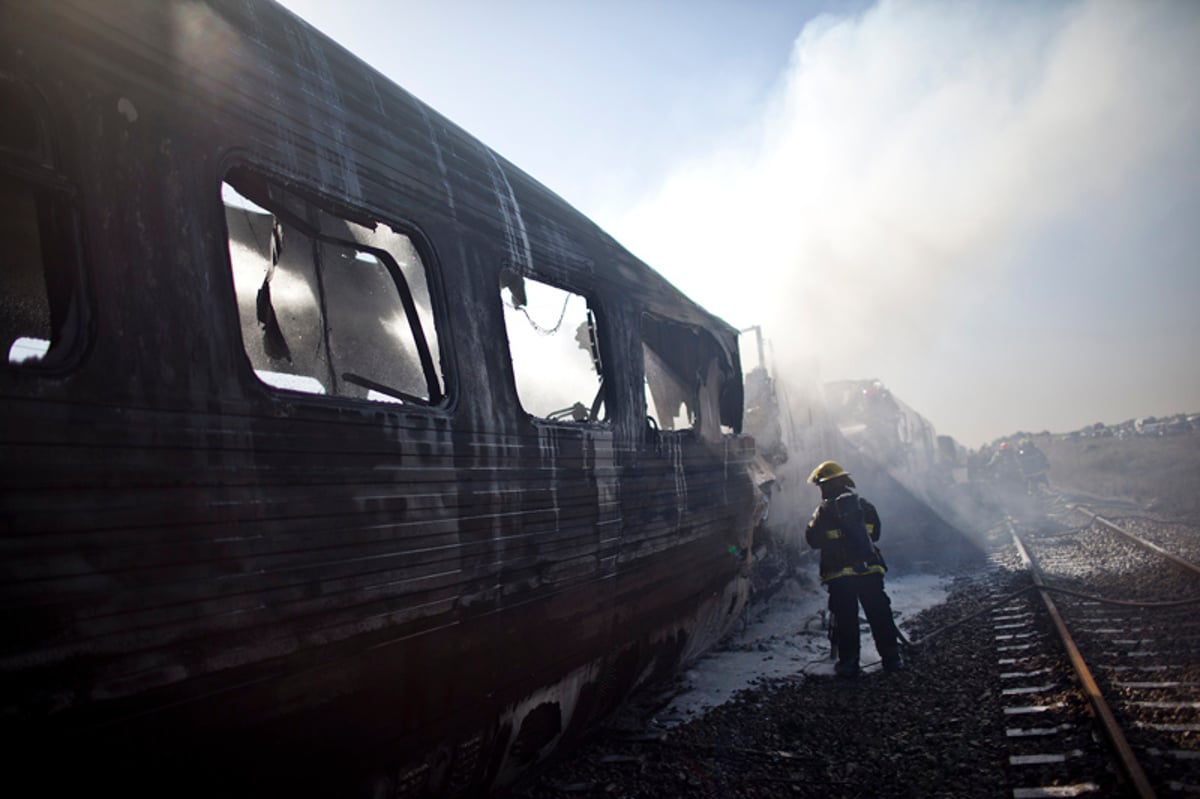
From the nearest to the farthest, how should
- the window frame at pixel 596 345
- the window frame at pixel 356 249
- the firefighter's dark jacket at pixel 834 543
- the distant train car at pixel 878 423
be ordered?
1. the window frame at pixel 356 249
2. the window frame at pixel 596 345
3. the firefighter's dark jacket at pixel 834 543
4. the distant train car at pixel 878 423

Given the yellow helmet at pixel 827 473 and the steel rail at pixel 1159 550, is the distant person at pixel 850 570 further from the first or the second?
the steel rail at pixel 1159 550

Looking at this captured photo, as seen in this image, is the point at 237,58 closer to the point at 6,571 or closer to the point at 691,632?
the point at 6,571

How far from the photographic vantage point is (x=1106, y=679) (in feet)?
15.9

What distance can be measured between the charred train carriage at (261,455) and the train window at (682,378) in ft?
6.02

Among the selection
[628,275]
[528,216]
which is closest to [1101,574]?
[628,275]

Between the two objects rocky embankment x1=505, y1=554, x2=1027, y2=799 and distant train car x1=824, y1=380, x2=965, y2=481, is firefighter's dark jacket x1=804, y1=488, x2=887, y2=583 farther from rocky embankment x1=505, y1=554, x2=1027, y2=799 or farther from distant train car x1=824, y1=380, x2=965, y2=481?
distant train car x1=824, y1=380, x2=965, y2=481

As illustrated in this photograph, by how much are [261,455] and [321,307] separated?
297cm

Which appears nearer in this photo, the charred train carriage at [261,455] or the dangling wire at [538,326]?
the charred train carriage at [261,455]

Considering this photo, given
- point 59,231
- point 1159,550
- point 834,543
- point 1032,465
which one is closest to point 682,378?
point 834,543

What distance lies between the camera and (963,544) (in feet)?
47.6

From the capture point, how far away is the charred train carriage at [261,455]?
179 centimetres

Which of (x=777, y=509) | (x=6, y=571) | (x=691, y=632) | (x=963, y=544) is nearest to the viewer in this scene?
(x=6, y=571)

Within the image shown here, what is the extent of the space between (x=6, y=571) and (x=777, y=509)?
9.91m

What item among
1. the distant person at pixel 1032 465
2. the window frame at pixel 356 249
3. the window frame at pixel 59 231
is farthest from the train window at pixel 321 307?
the distant person at pixel 1032 465
